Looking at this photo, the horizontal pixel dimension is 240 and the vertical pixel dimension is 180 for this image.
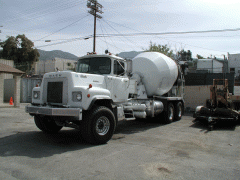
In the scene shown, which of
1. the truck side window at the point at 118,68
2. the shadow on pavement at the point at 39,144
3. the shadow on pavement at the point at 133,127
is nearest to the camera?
the shadow on pavement at the point at 39,144

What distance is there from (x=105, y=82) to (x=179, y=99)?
672 cm

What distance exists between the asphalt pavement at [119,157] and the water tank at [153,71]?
3.26m

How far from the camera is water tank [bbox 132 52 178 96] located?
34.3 feet

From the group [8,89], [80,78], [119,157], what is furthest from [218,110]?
[8,89]

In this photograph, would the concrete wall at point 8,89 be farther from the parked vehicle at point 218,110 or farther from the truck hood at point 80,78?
the parked vehicle at point 218,110

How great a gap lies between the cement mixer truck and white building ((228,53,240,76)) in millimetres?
32073

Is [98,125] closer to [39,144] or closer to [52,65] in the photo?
[39,144]

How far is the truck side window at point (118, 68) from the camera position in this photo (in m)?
8.09

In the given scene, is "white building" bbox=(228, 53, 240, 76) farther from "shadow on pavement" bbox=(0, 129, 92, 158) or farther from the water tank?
"shadow on pavement" bbox=(0, 129, 92, 158)

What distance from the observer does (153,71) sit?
10445 millimetres

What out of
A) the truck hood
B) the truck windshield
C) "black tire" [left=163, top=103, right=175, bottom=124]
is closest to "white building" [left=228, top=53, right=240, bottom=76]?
"black tire" [left=163, top=103, right=175, bottom=124]

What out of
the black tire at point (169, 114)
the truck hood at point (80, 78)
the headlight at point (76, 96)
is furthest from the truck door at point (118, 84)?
the black tire at point (169, 114)

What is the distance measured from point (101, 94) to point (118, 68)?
1.93 m

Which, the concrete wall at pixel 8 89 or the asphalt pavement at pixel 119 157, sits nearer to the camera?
the asphalt pavement at pixel 119 157
